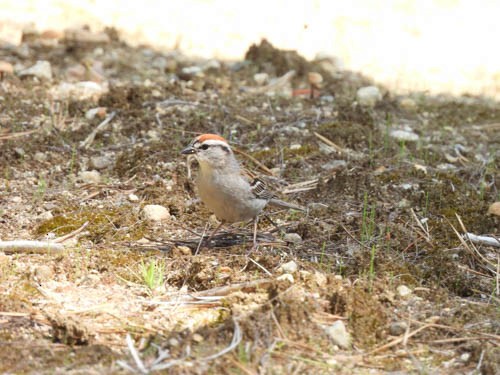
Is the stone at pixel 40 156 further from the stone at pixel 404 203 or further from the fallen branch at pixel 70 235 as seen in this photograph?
the stone at pixel 404 203

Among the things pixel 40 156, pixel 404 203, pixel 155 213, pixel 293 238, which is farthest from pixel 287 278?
pixel 40 156

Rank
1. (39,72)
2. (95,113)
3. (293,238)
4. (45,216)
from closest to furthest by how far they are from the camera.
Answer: (293,238), (45,216), (95,113), (39,72)

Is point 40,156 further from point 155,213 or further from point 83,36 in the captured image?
point 83,36

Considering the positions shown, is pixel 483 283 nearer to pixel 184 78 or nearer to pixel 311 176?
pixel 311 176

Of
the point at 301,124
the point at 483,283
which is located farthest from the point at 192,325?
the point at 301,124

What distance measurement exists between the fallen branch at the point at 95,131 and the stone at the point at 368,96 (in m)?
2.77

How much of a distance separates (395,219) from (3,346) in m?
3.30

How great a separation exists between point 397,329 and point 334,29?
27.2 feet

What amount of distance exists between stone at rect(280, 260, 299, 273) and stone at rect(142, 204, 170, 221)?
4.29 feet

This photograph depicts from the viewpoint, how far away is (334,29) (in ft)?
40.2

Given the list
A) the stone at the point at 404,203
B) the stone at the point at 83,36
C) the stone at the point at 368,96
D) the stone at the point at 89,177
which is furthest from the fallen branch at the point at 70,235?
the stone at the point at 83,36

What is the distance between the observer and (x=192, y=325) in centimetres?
455

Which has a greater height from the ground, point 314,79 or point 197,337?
point 314,79

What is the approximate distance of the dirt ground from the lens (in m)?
4.33
